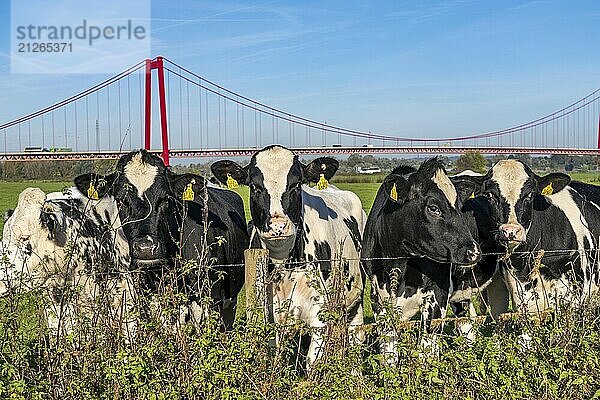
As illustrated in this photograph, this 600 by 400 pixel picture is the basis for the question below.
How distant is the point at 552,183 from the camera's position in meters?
6.45

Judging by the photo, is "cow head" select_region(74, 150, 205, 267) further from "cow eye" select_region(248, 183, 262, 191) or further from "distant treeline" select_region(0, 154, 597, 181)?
"distant treeline" select_region(0, 154, 597, 181)

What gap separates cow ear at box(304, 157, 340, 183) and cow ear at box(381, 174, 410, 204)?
61cm

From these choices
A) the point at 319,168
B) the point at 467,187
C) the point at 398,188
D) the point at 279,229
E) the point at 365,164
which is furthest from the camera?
the point at 365,164

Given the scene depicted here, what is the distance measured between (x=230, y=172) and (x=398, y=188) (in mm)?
1414

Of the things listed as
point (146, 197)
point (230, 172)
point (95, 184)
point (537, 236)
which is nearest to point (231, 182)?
point (230, 172)

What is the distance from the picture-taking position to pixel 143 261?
18.2ft

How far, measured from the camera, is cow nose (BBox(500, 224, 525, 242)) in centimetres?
585

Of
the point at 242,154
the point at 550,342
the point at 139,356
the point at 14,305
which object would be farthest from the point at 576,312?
the point at 242,154

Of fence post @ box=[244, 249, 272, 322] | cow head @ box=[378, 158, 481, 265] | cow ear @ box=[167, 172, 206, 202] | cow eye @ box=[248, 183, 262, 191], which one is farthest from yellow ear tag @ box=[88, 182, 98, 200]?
cow head @ box=[378, 158, 481, 265]

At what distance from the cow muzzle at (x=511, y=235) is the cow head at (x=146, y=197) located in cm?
245

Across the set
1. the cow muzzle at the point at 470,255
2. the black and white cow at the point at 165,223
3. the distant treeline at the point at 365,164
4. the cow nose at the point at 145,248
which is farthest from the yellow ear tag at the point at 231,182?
the distant treeline at the point at 365,164

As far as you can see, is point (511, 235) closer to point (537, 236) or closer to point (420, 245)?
point (537, 236)

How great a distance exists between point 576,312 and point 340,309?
5.59ft

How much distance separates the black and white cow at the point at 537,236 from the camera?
6043 millimetres
